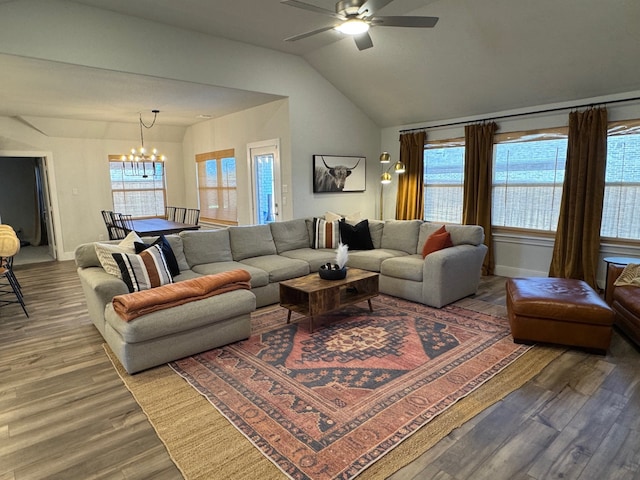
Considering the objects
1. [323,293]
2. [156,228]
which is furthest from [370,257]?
[156,228]

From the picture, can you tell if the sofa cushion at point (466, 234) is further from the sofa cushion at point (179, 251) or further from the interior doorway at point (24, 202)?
the interior doorway at point (24, 202)

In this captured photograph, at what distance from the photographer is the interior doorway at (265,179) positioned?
615 cm

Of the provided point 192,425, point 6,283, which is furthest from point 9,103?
point 192,425

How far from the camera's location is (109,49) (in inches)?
156

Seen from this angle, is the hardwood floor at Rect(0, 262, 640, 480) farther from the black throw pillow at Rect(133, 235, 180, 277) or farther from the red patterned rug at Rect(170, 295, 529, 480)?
the black throw pillow at Rect(133, 235, 180, 277)

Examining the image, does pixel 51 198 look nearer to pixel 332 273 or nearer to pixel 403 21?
pixel 332 273

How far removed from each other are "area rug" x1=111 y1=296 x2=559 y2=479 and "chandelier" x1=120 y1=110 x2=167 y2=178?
5785 millimetres

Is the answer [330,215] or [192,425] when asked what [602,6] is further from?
[192,425]

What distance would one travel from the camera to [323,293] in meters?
3.56

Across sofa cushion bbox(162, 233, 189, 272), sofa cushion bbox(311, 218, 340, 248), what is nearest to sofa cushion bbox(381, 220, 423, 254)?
sofa cushion bbox(311, 218, 340, 248)

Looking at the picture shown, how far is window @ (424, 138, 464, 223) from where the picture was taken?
6078mm

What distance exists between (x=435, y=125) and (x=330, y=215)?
2394 mm

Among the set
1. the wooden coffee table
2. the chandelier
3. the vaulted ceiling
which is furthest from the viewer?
the chandelier

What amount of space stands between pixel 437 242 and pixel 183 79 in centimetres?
364
